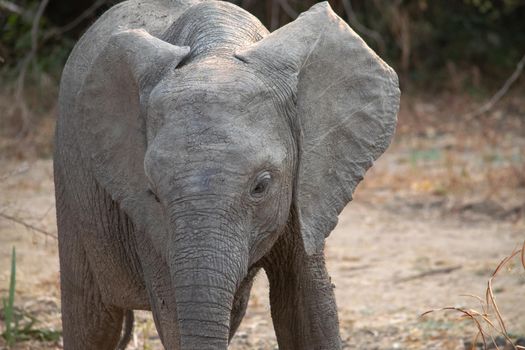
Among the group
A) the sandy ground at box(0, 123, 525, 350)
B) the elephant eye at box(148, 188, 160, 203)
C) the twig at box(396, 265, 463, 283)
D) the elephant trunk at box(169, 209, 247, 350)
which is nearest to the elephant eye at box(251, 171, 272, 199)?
the elephant trunk at box(169, 209, 247, 350)

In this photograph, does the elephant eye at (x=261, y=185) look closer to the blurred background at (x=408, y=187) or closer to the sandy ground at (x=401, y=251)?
the sandy ground at (x=401, y=251)

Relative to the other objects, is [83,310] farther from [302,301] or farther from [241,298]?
[302,301]

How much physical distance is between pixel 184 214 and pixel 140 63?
589 mm

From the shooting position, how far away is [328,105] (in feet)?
11.3

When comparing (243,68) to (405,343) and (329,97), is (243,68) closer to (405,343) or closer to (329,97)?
(329,97)

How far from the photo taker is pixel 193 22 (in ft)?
11.9

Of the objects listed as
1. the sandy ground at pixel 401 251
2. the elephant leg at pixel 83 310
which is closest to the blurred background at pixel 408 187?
the sandy ground at pixel 401 251

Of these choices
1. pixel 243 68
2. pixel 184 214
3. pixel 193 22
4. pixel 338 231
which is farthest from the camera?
pixel 338 231

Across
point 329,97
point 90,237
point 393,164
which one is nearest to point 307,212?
point 329,97

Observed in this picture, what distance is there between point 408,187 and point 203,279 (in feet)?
19.0

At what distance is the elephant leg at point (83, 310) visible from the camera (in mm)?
4148

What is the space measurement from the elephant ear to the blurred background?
101 cm

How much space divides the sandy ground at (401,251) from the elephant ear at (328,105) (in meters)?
0.80

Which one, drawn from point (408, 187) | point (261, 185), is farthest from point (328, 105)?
point (408, 187)
